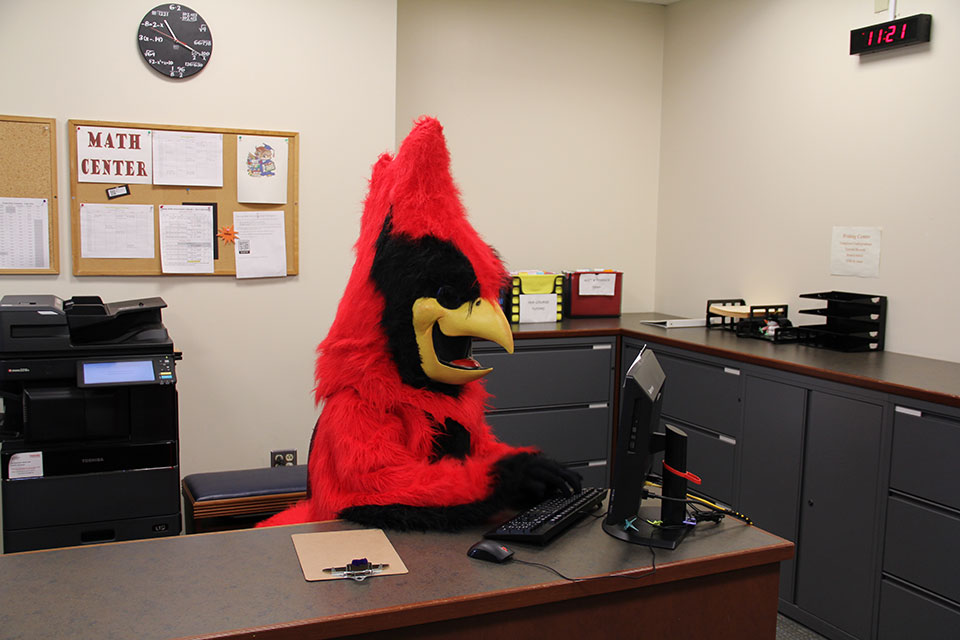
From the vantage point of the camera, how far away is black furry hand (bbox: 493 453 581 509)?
64.4 inches

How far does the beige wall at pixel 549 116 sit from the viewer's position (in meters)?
3.81

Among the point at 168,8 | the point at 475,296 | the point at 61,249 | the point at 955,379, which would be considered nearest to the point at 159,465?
the point at 61,249

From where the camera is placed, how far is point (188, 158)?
10.2 ft

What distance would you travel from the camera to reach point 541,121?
13.3 ft

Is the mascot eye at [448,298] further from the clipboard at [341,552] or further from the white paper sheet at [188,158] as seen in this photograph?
the white paper sheet at [188,158]

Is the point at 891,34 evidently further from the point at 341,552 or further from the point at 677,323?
the point at 341,552

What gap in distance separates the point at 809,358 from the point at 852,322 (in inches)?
12.2

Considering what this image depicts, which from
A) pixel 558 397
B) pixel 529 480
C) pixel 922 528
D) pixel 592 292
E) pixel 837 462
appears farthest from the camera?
pixel 592 292

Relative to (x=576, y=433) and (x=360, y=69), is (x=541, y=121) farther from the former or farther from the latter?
(x=576, y=433)

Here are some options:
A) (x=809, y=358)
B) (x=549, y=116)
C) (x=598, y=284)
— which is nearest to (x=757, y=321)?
(x=809, y=358)

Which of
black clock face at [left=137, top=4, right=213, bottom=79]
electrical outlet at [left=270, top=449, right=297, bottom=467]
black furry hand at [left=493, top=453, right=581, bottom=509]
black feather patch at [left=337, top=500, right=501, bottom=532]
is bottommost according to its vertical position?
electrical outlet at [left=270, top=449, right=297, bottom=467]

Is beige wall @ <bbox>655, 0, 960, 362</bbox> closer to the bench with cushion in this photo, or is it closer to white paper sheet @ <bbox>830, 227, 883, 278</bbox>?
white paper sheet @ <bbox>830, 227, 883, 278</bbox>

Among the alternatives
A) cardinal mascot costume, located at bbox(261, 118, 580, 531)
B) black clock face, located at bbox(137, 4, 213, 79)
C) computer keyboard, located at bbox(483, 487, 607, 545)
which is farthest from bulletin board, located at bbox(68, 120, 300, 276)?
computer keyboard, located at bbox(483, 487, 607, 545)

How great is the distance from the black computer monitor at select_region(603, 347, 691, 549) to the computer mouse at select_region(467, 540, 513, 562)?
0.27m
